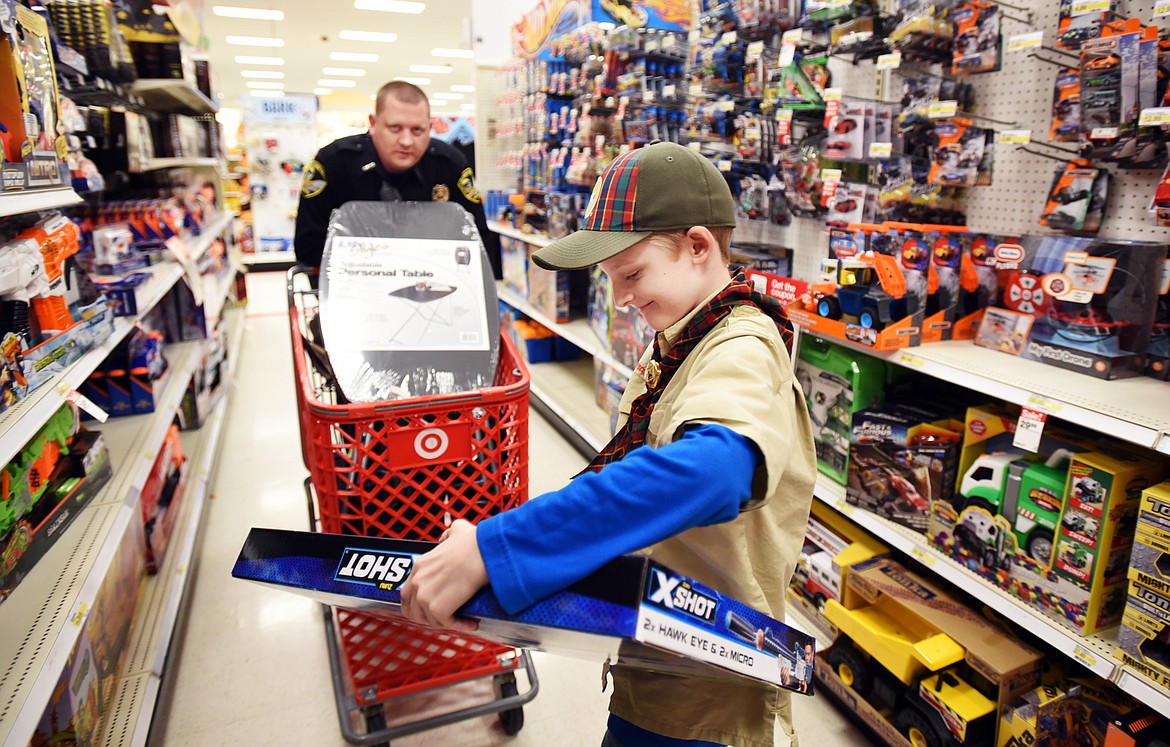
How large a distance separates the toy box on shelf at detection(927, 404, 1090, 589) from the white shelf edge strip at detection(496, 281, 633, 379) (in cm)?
145

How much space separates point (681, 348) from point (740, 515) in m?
0.24

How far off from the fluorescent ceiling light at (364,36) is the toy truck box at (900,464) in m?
13.7

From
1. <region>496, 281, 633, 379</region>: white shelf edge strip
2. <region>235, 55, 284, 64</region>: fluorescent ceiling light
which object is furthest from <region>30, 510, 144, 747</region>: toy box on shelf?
<region>235, 55, 284, 64</region>: fluorescent ceiling light

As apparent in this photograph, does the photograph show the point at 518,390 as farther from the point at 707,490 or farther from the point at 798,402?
the point at 707,490

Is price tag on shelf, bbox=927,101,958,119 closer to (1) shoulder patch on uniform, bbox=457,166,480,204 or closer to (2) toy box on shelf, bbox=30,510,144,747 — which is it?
(1) shoulder patch on uniform, bbox=457,166,480,204

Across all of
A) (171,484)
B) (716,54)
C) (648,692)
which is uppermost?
(716,54)

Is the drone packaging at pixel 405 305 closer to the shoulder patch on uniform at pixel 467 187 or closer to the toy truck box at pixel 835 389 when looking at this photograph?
the shoulder patch on uniform at pixel 467 187

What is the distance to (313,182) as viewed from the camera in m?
2.57

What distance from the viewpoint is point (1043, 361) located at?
5.81ft

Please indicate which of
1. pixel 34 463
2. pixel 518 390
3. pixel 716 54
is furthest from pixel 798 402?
pixel 716 54

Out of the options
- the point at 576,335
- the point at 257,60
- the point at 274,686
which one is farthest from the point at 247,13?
the point at 274,686

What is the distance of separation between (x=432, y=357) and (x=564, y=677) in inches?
46.8

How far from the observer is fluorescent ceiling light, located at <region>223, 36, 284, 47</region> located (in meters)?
13.5

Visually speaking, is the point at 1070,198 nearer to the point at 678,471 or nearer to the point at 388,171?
the point at 678,471
